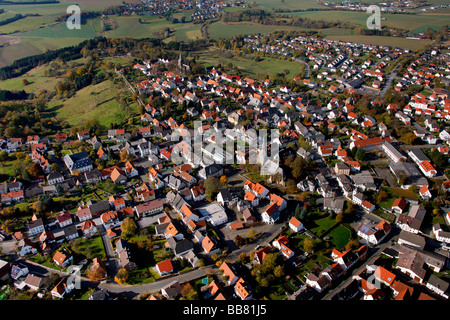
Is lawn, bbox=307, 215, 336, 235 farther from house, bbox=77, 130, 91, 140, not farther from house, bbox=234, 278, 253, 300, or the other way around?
house, bbox=77, 130, 91, 140

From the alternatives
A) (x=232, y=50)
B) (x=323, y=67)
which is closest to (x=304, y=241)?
(x=323, y=67)

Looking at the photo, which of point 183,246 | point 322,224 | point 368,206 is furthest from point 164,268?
point 368,206

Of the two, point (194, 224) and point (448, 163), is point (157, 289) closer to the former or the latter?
point (194, 224)

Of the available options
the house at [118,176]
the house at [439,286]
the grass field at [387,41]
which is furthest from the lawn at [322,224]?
the grass field at [387,41]

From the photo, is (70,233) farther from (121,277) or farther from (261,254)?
(261,254)

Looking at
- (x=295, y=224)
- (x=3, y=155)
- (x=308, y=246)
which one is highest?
(x=3, y=155)

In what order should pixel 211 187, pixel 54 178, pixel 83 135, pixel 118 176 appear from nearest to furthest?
pixel 211 187 < pixel 118 176 < pixel 54 178 < pixel 83 135

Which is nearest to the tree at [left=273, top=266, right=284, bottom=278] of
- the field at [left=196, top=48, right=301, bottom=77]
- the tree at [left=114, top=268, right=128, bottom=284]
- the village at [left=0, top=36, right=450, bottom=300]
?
the village at [left=0, top=36, right=450, bottom=300]
